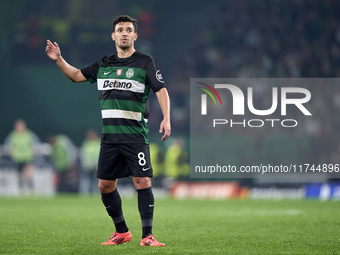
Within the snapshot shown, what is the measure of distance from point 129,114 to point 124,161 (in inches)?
18.9

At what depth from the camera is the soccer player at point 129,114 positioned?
20.0ft

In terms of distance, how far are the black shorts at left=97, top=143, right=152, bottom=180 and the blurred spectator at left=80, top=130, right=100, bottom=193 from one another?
46.2ft

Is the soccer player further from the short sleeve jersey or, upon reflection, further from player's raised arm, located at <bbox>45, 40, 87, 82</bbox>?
player's raised arm, located at <bbox>45, 40, 87, 82</bbox>

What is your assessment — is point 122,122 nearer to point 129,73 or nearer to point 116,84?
point 116,84

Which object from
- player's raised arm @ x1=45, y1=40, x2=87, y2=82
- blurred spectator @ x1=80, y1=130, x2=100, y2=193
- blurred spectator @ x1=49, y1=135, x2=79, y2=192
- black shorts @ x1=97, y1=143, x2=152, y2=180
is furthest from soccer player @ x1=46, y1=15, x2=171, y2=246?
blurred spectator @ x1=49, y1=135, x2=79, y2=192

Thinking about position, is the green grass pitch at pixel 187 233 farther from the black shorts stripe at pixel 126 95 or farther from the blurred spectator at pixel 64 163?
the blurred spectator at pixel 64 163

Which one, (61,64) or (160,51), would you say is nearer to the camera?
(61,64)

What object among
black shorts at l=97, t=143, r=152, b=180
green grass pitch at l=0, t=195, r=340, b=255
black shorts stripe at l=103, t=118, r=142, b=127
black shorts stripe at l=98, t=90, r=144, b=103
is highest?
black shorts stripe at l=98, t=90, r=144, b=103

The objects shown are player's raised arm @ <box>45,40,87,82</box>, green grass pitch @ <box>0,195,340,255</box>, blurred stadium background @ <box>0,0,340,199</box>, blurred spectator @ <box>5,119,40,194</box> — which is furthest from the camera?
blurred stadium background @ <box>0,0,340,199</box>

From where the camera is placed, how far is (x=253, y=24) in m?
23.7

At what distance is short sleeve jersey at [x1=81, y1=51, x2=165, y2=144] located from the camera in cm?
612

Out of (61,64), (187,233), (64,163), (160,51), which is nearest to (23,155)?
(64,163)

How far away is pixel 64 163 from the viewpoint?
20.5 m

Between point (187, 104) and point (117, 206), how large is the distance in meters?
15.4
